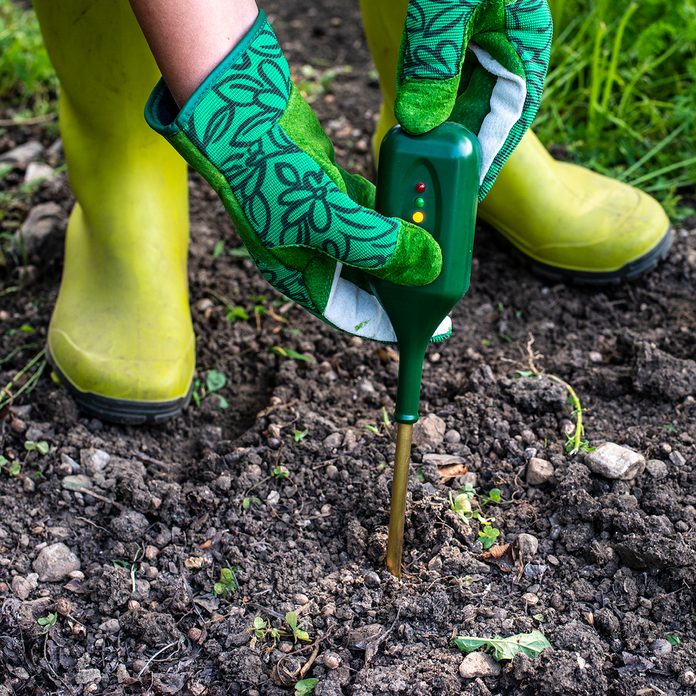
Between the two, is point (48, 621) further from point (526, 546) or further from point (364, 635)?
point (526, 546)

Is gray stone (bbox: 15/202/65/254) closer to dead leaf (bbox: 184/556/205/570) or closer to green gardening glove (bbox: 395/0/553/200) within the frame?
dead leaf (bbox: 184/556/205/570)

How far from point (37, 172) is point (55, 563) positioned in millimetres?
1182

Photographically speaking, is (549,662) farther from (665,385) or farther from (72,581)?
(72,581)

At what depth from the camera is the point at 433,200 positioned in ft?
3.73

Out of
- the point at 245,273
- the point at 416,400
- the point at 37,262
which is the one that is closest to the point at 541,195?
the point at 245,273

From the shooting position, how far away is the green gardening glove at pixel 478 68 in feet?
3.55

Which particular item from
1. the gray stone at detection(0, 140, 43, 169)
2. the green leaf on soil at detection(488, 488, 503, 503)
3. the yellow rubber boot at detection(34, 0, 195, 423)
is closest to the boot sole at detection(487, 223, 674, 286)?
the green leaf on soil at detection(488, 488, 503, 503)

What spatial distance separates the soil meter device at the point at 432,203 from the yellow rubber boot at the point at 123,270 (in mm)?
609

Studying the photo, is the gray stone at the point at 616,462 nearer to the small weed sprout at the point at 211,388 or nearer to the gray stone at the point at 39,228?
the small weed sprout at the point at 211,388

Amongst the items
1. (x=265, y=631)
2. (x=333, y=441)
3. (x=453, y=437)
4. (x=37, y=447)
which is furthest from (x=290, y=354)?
(x=265, y=631)

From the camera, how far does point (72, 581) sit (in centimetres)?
142

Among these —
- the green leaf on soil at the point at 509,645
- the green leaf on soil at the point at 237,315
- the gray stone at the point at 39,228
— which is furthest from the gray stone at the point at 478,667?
the gray stone at the point at 39,228

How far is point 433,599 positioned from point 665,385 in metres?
0.59

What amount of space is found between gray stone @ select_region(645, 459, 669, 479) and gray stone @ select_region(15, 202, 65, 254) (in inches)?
51.4
